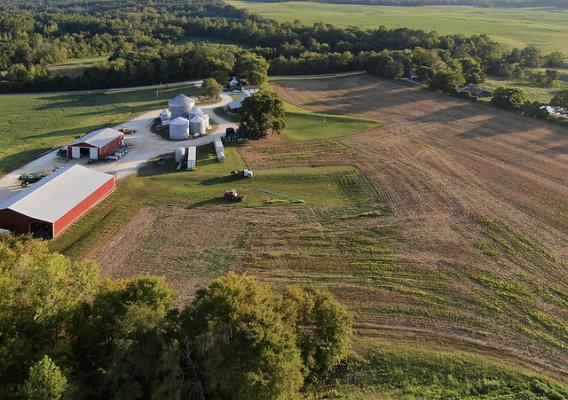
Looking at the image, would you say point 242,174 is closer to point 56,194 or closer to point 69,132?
point 56,194

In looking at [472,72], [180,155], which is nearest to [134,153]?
[180,155]

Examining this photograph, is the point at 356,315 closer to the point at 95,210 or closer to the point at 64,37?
the point at 95,210

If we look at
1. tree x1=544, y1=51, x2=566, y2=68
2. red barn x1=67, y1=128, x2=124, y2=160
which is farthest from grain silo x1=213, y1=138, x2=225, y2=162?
tree x1=544, y1=51, x2=566, y2=68

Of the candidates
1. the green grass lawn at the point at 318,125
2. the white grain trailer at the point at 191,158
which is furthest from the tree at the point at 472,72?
the white grain trailer at the point at 191,158

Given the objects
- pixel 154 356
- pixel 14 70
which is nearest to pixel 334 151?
pixel 154 356

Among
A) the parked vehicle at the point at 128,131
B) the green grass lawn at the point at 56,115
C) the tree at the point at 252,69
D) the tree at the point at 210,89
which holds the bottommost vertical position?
the green grass lawn at the point at 56,115

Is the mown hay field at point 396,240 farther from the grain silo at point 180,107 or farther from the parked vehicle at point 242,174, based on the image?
the grain silo at point 180,107
